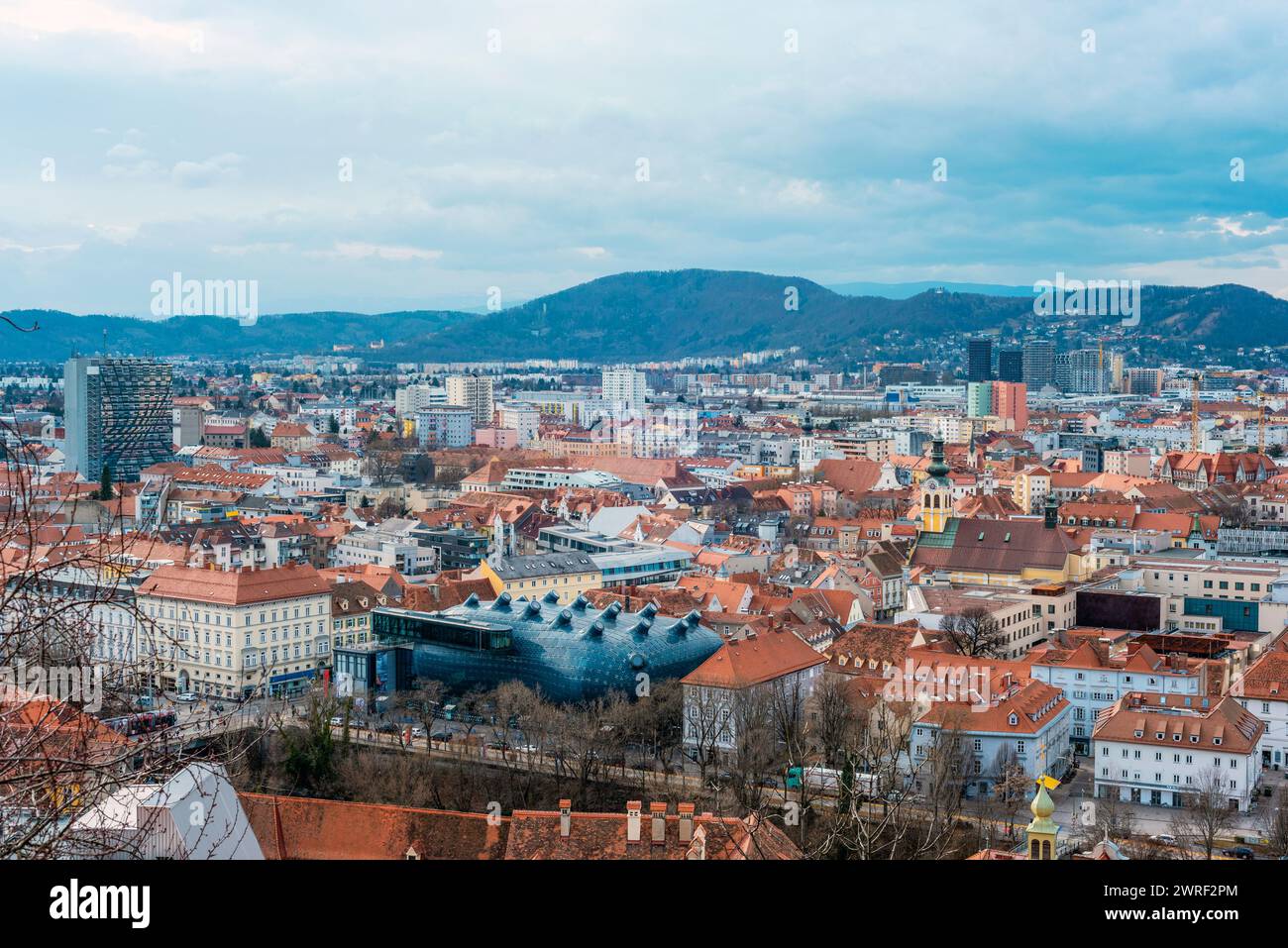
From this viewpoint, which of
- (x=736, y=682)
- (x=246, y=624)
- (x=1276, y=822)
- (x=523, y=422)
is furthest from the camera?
(x=523, y=422)

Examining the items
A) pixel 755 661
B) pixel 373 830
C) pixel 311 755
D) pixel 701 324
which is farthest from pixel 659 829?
pixel 701 324

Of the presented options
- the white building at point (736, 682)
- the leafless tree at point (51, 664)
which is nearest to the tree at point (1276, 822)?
the white building at point (736, 682)

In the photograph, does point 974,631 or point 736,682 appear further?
point 974,631

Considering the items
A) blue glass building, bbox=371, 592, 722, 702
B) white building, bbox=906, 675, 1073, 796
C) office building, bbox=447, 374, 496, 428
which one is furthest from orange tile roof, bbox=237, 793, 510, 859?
office building, bbox=447, 374, 496, 428

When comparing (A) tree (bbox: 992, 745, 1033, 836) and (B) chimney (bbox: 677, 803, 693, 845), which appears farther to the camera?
(A) tree (bbox: 992, 745, 1033, 836)

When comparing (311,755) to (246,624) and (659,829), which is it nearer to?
(246,624)

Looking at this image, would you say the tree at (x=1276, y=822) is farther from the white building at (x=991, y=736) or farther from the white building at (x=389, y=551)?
the white building at (x=389, y=551)

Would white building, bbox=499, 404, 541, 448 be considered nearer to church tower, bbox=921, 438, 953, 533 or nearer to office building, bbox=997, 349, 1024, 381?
office building, bbox=997, 349, 1024, 381
